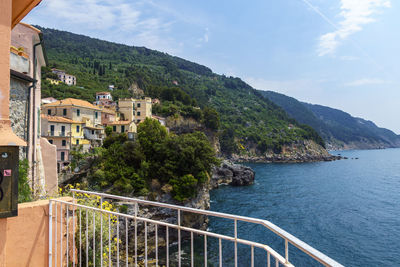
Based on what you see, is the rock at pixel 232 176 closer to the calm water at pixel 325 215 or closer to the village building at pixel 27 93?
the calm water at pixel 325 215

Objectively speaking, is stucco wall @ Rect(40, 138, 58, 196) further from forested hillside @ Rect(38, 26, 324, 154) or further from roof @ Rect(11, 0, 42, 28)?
forested hillside @ Rect(38, 26, 324, 154)

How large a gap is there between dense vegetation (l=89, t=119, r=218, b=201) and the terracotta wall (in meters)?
19.9

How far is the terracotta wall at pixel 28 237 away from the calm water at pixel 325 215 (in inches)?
685

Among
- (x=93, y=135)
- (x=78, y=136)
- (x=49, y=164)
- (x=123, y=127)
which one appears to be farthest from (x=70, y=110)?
(x=49, y=164)

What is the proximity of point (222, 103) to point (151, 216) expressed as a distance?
105 meters

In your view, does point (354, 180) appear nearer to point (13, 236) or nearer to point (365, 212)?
point (365, 212)

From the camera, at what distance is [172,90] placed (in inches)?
2638

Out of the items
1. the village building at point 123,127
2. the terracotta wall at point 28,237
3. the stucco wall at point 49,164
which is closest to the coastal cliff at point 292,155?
the village building at point 123,127

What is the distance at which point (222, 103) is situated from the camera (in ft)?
403

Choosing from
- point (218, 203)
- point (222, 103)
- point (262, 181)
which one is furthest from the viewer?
point (222, 103)

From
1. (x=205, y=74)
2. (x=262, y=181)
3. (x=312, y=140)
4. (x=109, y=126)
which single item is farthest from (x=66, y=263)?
(x=205, y=74)

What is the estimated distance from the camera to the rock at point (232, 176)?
4700 centimetres

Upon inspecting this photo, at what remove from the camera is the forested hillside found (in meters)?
62.8

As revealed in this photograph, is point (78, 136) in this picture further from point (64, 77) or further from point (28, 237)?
point (64, 77)
